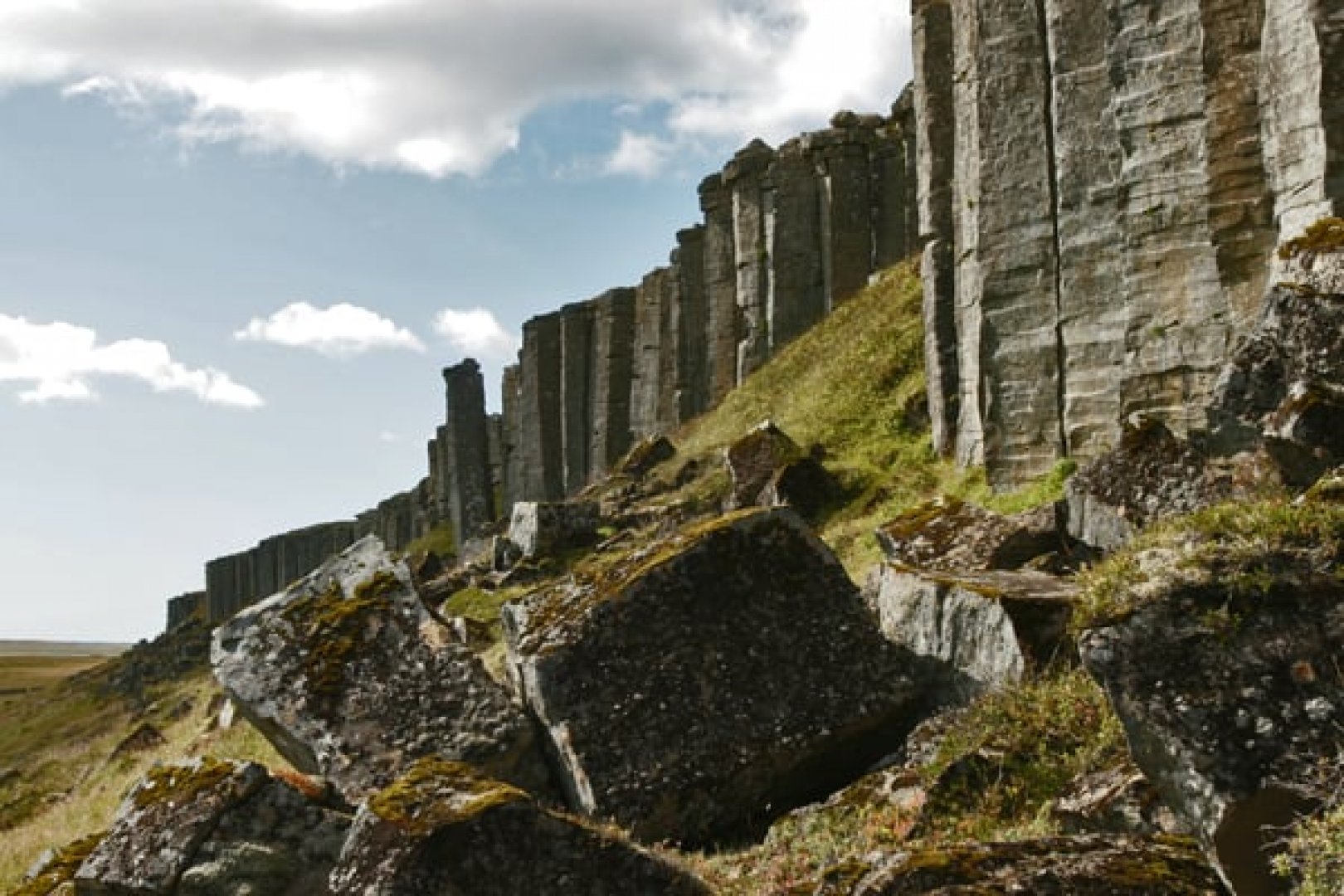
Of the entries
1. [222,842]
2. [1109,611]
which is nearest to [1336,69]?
[1109,611]

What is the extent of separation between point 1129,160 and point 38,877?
46.0 ft

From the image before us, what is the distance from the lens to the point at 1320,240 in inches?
433

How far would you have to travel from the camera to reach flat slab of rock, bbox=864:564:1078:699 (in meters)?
9.48

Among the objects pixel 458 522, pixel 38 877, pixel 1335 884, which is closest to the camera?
pixel 1335 884

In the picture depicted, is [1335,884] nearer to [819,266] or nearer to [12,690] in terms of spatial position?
[819,266]

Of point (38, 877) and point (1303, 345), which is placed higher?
point (1303, 345)

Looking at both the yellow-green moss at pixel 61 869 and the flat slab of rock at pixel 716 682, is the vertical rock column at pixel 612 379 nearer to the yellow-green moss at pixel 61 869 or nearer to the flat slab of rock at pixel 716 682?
the flat slab of rock at pixel 716 682

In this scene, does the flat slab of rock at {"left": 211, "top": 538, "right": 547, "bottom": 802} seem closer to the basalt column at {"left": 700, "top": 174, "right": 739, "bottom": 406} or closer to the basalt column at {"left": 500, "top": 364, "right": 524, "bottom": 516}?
the basalt column at {"left": 700, "top": 174, "right": 739, "bottom": 406}

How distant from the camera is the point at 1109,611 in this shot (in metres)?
6.39

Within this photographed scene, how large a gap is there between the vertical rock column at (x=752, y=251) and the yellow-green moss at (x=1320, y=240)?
34.5 m

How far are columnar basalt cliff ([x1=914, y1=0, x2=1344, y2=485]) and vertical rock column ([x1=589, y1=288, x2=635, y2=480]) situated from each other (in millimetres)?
32288

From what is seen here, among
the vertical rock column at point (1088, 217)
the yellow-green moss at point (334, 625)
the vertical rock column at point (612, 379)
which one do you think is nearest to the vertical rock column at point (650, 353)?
the vertical rock column at point (612, 379)

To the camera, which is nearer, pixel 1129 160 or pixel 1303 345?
pixel 1303 345

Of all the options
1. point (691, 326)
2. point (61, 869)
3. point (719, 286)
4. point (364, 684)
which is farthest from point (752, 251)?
point (61, 869)
